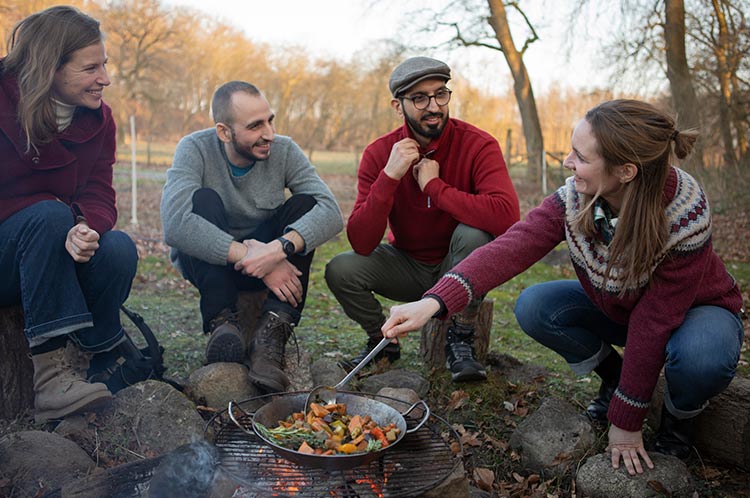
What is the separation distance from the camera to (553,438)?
292cm

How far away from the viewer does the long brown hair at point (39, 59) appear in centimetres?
289

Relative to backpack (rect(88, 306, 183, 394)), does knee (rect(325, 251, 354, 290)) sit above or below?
above

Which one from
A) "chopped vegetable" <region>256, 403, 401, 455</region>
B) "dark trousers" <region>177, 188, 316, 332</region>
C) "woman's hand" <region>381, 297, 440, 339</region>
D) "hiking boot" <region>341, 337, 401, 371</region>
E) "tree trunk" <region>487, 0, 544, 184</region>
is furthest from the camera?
"tree trunk" <region>487, 0, 544, 184</region>

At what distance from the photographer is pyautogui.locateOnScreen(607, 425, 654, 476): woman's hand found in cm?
260

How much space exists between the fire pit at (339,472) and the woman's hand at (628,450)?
826 mm

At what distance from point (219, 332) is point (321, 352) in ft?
3.92

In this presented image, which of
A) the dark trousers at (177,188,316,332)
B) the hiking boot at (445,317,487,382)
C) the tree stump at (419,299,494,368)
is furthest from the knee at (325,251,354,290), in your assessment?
the hiking boot at (445,317,487,382)

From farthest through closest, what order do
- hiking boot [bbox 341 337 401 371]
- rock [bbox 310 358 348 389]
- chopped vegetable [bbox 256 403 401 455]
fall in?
1. hiking boot [bbox 341 337 401 371]
2. rock [bbox 310 358 348 389]
3. chopped vegetable [bbox 256 403 401 455]

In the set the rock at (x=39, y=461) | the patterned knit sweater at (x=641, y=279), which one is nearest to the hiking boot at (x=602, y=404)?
the patterned knit sweater at (x=641, y=279)

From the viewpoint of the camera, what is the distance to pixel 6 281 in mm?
2828

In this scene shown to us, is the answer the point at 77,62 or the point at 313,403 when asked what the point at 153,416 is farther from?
the point at 77,62

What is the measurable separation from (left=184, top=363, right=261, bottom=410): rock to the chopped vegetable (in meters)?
0.91

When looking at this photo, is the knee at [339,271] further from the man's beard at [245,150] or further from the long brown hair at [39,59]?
the long brown hair at [39,59]

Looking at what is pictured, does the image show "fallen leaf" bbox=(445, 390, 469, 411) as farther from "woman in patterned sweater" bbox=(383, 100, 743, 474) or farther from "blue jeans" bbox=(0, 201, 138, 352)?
"blue jeans" bbox=(0, 201, 138, 352)
